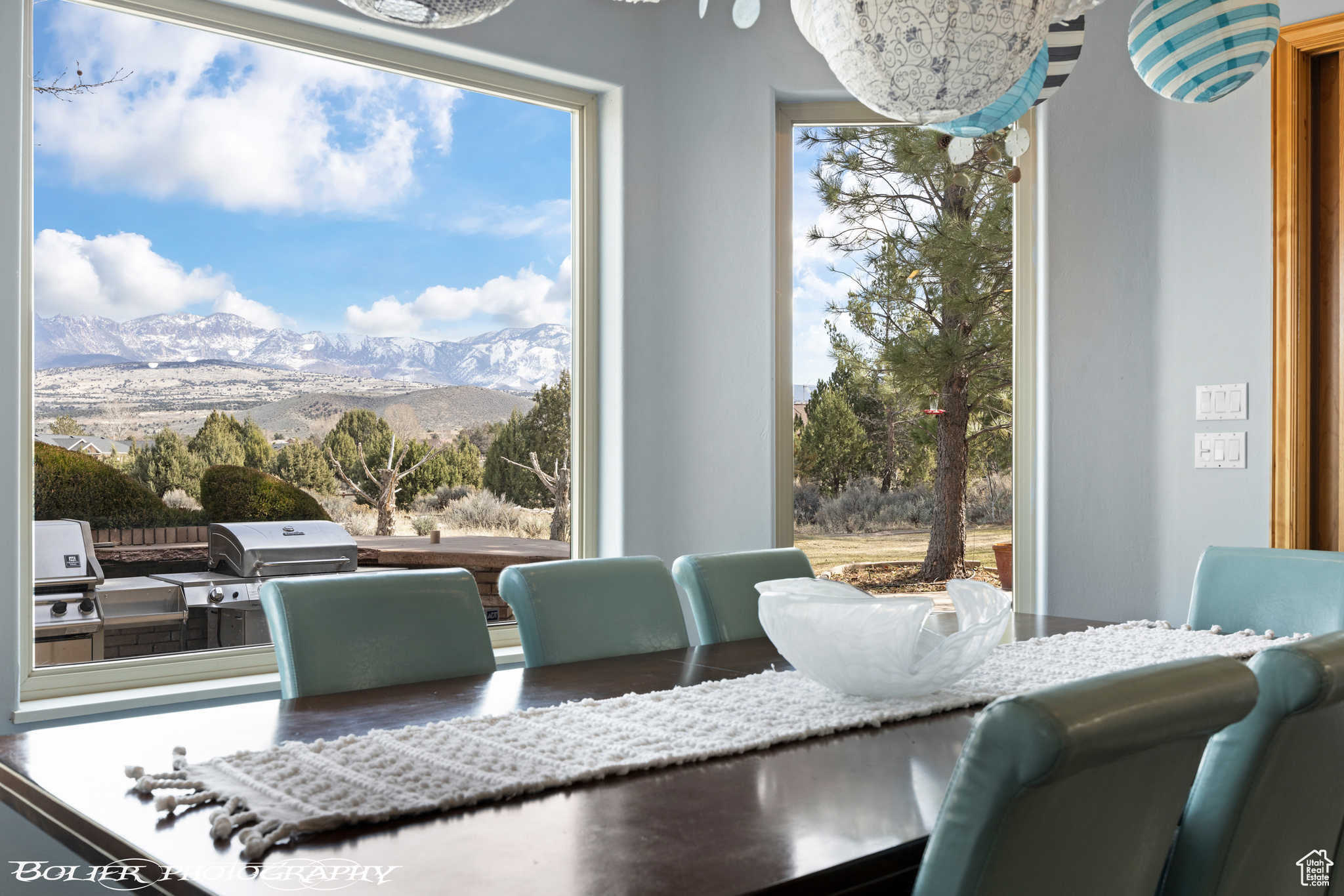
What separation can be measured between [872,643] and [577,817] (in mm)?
607

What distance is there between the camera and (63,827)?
107 centimetres

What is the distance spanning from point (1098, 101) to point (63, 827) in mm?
3422

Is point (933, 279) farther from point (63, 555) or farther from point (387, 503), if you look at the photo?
point (63, 555)

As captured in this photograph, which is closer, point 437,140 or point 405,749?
point 405,749

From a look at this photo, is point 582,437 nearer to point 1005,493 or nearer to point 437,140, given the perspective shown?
point 437,140

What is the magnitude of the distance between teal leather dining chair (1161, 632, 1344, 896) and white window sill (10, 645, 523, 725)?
1873 mm

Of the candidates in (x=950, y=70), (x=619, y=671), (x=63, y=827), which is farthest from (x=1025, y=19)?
(x=63, y=827)

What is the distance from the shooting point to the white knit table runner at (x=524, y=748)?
3.50 ft

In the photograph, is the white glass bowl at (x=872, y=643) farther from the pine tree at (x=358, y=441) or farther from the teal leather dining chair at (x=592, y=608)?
the pine tree at (x=358, y=441)

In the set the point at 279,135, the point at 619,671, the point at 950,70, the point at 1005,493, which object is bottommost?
the point at 619,671

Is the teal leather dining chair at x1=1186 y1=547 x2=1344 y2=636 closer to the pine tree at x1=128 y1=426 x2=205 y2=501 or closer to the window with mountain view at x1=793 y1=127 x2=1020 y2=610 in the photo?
the window with mountain view at x1=793 y1=127 x2=1020 y2=610

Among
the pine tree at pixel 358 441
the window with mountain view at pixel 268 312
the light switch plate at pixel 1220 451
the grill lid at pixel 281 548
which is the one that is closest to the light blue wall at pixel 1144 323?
the light switch plate at pixel 1220 451

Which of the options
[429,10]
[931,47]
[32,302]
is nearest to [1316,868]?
[931,47]

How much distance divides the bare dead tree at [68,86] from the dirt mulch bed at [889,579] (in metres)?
2.64
